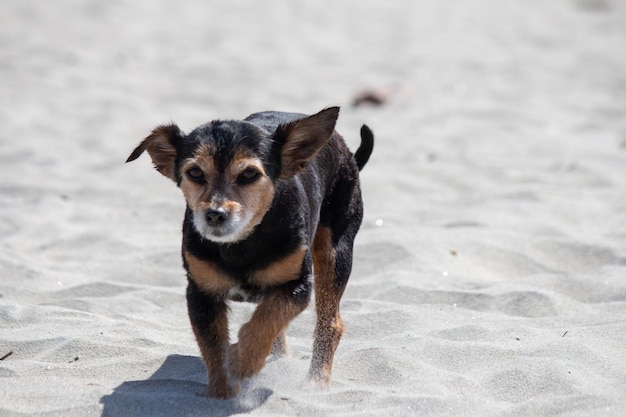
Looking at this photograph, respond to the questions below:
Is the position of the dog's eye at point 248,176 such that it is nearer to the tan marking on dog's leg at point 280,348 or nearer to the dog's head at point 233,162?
the dog's head at point 233,162

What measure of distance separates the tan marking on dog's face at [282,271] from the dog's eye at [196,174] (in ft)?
1.69

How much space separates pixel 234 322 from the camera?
6246mm

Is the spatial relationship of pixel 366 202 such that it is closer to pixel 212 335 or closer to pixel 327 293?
pixel 327 293

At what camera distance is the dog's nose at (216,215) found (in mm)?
4449

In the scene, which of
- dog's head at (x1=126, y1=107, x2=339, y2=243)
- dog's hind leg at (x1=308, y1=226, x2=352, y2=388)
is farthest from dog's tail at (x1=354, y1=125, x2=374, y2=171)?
dog's head at (x1=126, y1=107, x2=339, y2=243)

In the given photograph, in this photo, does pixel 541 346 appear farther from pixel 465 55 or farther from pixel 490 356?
pixel 465 55

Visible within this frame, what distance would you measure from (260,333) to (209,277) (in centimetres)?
36

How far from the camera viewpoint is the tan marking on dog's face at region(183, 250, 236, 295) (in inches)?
185

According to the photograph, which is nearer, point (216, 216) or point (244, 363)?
point (216, 216)

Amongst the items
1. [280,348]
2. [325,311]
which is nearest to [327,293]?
[325,311]

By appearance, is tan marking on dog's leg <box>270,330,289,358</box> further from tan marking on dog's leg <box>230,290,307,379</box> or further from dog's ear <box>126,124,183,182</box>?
dog's ear <box>126,124,183,182</box>

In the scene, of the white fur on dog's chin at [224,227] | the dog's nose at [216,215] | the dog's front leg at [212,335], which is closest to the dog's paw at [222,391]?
the dog's front leg at [212,335]

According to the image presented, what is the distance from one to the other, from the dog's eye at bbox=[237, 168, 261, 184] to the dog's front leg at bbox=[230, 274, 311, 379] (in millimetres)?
552

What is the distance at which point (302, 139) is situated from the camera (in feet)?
16.1
